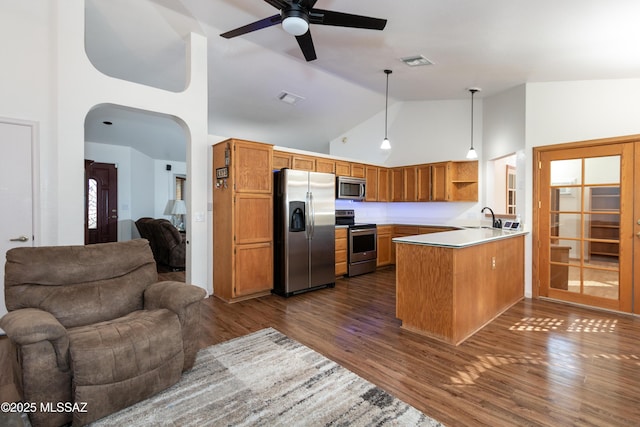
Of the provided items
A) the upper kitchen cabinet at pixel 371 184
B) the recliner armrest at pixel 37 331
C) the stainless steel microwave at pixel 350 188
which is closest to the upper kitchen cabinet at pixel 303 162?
the stainless steel microwave at pixel 350 188

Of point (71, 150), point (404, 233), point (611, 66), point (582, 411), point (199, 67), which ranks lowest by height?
point (582, 411)

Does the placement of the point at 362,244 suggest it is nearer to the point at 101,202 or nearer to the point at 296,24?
the point at 296,24

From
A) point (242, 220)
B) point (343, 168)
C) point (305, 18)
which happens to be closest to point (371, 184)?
point (343, 168)

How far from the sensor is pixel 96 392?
171 cm

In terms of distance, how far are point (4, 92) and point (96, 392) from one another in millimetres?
3044

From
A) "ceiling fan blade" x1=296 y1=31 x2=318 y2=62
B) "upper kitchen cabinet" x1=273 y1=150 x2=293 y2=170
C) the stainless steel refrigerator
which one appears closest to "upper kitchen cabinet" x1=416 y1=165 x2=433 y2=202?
the stainless steel refrigerator

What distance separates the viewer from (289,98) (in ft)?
17.8

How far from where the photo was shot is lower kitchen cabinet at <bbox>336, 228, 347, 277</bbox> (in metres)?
5.18

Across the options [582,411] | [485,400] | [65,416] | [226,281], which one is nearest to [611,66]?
[582,411]

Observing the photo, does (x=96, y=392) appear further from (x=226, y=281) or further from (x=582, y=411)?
(x=582, y=411)

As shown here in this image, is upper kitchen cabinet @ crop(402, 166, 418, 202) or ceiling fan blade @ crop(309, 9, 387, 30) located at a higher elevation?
ceiling fan blade @ crop(309, 9, 387, 30)

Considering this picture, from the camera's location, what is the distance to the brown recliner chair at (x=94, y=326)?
5.43 ft

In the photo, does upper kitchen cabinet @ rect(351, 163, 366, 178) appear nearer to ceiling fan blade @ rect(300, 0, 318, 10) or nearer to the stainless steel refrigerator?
the stainless steel refrigerator

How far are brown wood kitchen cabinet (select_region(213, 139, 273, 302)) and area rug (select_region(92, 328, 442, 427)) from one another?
148 centimetres
